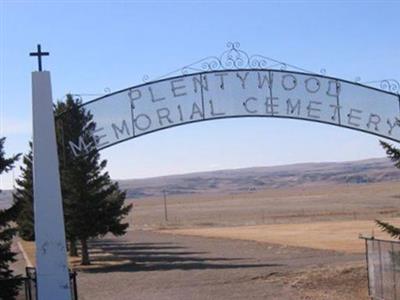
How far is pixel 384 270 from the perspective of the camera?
1888 cm

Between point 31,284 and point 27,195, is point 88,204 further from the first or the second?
point 31,284

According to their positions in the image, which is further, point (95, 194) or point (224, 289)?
point (95, 194)

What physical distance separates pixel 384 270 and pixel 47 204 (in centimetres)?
1028

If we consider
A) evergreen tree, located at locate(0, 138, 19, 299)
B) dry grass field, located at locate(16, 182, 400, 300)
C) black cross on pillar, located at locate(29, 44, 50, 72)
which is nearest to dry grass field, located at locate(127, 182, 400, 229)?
dry grass field, located at locate(16, 182, 400, 300)

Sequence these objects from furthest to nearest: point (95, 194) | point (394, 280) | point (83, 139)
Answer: point (95, 194), point (394, 280), point (83, 139)

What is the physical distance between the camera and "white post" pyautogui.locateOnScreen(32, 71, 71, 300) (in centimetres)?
1112

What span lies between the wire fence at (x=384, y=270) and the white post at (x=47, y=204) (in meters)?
9.07

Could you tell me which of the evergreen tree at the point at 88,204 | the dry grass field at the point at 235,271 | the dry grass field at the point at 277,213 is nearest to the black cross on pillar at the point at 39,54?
the dry grass field at the point at 235,271

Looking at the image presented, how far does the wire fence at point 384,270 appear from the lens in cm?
1827

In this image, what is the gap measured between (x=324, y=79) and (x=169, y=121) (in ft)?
9.21

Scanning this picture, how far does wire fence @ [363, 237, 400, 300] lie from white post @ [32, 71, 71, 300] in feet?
29.8

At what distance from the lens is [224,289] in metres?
24.5

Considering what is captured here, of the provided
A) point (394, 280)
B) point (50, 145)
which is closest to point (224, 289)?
point (394, 280)

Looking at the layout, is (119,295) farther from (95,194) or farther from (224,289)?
(95,194)
